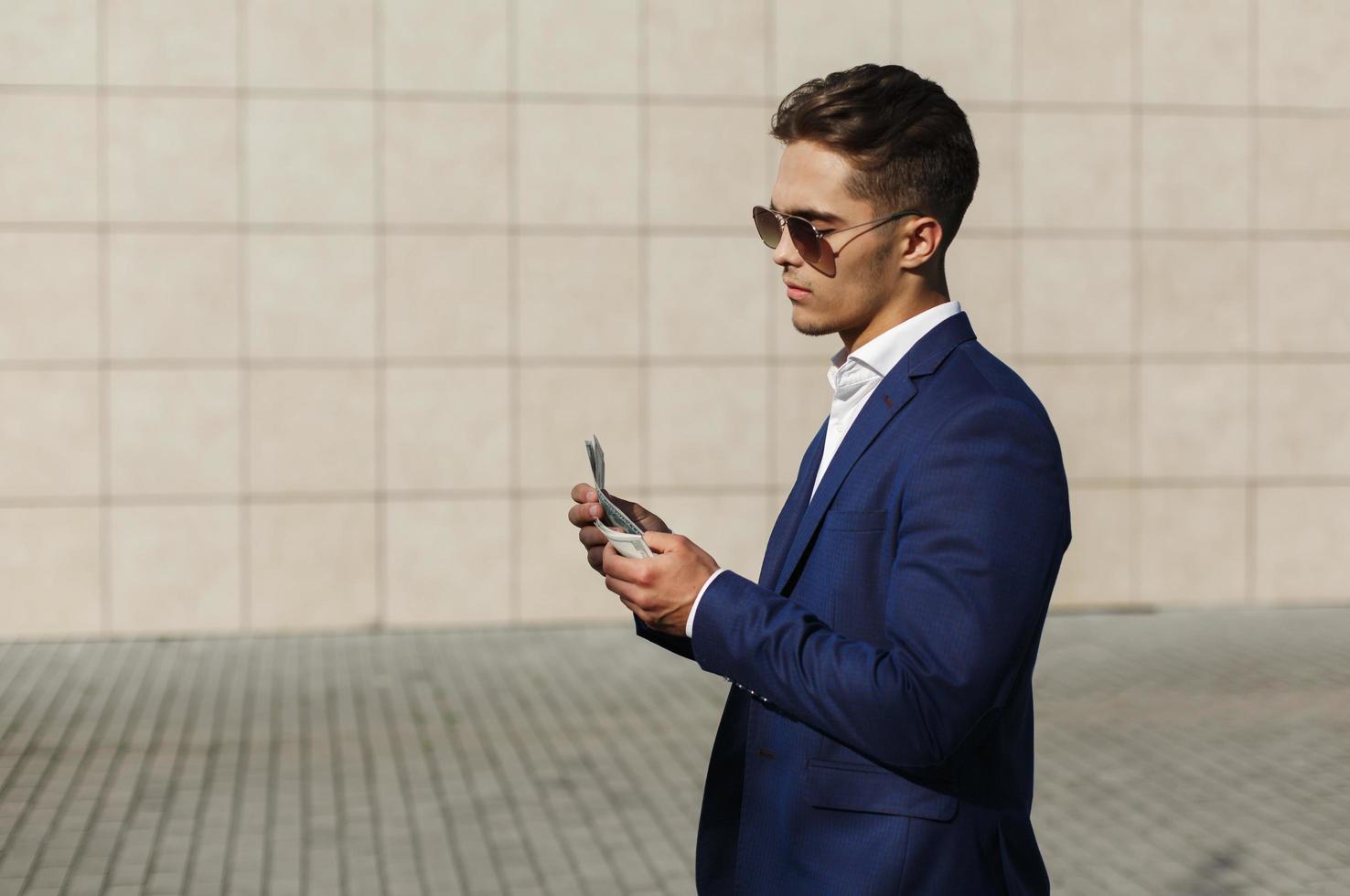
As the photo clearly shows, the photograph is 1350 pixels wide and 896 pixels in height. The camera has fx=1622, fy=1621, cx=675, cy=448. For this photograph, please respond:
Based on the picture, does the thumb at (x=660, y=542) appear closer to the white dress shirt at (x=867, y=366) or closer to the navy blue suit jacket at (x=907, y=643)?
the navy blue suit jacket at (x=907, y=643)

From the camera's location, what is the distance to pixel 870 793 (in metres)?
2.28

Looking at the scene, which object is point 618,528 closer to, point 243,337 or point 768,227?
point 768,227

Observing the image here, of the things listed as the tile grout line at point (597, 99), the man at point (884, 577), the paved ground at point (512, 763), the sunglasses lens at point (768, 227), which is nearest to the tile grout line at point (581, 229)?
the tile grout line at point (597, 99)

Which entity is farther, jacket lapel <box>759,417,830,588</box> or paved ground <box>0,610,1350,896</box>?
paved ground <box>0,610,1350,896</box>

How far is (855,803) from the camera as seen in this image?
2285mm

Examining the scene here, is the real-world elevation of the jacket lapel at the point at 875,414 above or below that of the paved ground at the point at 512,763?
above

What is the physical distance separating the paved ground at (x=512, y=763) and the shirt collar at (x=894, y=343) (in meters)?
3.91

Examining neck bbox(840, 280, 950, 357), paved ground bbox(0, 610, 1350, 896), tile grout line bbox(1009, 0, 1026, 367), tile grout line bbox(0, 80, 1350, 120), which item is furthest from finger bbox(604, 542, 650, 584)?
tile grout line bbox(1009, 0, 1026, 367)

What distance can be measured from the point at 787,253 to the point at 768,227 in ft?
1.07

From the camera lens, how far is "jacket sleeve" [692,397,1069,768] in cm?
209

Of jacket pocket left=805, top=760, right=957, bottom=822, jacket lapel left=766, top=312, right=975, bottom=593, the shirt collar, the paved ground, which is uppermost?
the shirt collar

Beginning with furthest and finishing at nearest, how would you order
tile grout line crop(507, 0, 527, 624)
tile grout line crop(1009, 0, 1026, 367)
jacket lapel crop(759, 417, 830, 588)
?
tile grout line crop(1009, 0, 1026, 367), tile grout line crop(507, 0, 527, 624), jacket lapel crop(759, 417, 830, 588)

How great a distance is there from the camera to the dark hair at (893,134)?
2324mm

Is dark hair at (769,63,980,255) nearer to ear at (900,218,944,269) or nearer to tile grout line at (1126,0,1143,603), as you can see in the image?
ear at (900,218,944,269)
